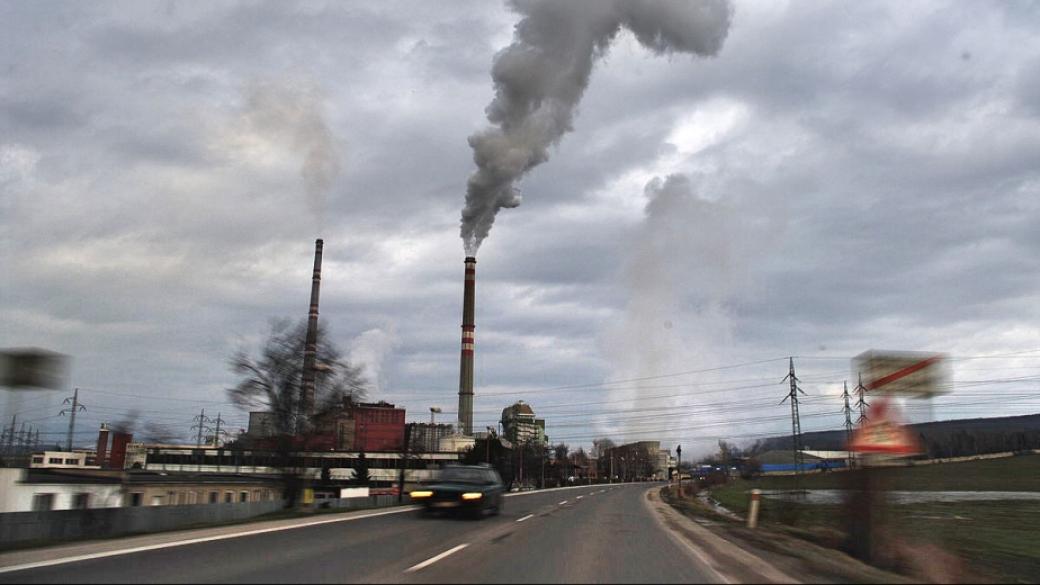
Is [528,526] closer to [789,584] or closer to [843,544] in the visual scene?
[843,544]

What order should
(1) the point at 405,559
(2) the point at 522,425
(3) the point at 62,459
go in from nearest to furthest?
(1) the point at 405,559 → (3) the point at 62,459 → (2) the point at 522,425

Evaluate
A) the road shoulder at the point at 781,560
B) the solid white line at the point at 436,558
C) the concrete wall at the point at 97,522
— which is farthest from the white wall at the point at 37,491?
the road shoulder at the point at 781,560

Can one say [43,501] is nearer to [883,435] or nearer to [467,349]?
[883,435]

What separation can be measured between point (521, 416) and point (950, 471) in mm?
74857

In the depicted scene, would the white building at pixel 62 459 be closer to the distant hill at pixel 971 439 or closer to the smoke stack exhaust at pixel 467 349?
the smoke stack exhaust at pixel 467 349

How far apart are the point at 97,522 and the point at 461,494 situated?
8.76m

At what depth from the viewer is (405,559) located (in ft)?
37.9

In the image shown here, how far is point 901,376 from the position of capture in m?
12.6

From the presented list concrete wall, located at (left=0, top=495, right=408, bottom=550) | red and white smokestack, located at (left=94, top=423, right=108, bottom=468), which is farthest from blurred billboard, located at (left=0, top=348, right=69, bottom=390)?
red and white smokestack, located at (left=94, top=423, right=108, bottom=468)

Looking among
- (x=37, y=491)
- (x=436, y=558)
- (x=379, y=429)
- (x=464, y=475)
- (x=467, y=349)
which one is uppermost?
(x=467, y=349)

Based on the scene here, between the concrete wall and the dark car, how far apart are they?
19.4 ft

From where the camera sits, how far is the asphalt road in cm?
969

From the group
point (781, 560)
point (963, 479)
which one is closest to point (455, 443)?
point (963, 479)

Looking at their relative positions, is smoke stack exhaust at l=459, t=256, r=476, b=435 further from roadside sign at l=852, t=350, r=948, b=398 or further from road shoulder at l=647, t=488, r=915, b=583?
roadside sign at l=852, t=350, r=948, b=398
